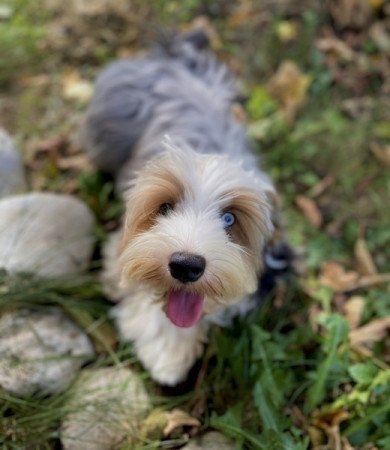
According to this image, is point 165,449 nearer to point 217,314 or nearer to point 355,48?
point 217,314

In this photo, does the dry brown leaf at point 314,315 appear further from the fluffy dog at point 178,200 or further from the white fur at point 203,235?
the white fur at point 203,235

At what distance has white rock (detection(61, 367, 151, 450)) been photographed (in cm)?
270

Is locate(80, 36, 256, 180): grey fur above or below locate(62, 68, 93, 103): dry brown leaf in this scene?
above

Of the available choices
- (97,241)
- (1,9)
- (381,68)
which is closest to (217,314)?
(97,241)

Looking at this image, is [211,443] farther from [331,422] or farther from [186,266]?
[186,266]

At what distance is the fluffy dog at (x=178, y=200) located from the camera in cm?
232

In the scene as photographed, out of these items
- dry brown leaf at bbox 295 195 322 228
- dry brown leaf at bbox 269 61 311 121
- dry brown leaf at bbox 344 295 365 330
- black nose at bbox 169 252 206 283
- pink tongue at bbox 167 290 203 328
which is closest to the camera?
black nose at bbox 169 252 206 283

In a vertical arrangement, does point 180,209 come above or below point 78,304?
above

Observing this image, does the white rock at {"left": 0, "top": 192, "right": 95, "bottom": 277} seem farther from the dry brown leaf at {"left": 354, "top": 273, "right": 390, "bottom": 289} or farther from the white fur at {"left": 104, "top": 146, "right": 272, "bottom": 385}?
the dry brown leaf at {"left": 354, "top": 273, "right": 390, "bottom": 289}

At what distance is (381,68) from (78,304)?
282 cm

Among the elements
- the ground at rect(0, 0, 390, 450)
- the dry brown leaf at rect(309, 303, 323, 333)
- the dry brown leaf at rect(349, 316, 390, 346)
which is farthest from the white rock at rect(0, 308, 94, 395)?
the dry brown leaf at rect(349, 316, 390, 346)

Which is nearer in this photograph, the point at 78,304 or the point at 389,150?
the point at 78,304

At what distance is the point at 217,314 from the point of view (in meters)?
2.97

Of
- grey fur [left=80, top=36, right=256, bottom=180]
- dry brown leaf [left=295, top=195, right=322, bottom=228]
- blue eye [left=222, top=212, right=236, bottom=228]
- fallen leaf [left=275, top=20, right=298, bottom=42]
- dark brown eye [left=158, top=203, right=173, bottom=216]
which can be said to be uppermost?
dark brown eye [left=158, top=203, right=173, bottom=216]
